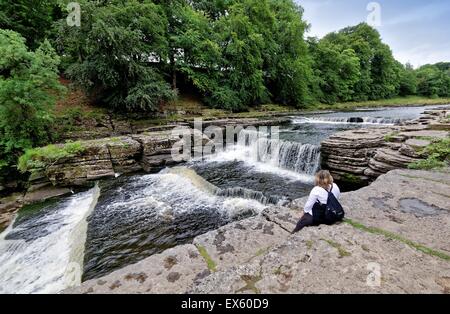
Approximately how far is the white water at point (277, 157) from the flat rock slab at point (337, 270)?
5.56 meters

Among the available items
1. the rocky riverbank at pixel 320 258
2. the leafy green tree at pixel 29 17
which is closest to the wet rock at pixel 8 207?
the rocky riverbank at pixel 320 258

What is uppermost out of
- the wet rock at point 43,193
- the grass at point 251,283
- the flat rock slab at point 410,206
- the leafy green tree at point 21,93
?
the leafy green tree at point 21,93

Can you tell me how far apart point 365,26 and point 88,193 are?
47806 mm

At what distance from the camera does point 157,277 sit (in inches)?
77.4

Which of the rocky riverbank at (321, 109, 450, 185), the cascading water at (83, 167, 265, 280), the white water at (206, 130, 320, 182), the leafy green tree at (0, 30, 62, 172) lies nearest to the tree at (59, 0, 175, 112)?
the leafy green tree at (0, 30, 62, 172)

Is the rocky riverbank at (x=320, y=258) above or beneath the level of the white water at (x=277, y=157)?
above

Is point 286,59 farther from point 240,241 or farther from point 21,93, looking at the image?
point 240,241

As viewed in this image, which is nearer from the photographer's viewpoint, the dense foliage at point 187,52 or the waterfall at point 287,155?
the waterfall at point 287,155

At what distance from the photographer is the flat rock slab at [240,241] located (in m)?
2.16

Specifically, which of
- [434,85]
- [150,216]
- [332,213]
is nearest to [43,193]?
[150,216]

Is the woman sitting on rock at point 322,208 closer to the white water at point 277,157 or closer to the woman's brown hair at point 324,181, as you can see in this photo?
the woman's brown hair at point 324,181
